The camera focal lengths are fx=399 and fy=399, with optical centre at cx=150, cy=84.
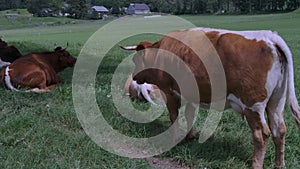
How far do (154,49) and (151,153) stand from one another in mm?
1396

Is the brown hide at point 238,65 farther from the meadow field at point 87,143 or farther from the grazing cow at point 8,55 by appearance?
the grazing cow at point 8,55

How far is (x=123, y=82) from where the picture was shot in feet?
26.4

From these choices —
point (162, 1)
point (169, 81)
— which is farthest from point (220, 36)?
point (162, 1)

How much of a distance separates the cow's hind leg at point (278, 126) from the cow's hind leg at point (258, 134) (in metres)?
0.19

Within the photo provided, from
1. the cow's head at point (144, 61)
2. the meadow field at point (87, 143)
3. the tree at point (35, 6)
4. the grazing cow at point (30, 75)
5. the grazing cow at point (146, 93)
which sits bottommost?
the meadow field at point (87, 143)

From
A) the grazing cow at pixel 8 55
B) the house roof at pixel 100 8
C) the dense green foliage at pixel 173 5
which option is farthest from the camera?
the house roof at pixel 100 8

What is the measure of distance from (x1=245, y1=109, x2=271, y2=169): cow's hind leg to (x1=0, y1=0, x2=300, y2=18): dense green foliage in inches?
2161

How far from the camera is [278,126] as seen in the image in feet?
13.9

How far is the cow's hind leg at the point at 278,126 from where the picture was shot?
4.21 metres

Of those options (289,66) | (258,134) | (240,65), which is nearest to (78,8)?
(240,65)

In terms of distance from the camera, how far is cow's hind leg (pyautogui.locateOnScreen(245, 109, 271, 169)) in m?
4.09

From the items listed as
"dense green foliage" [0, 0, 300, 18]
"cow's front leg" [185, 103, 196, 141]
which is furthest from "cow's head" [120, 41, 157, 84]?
"dense green foliage" [0, 0, 300, 18]

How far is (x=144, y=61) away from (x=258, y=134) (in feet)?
6.34

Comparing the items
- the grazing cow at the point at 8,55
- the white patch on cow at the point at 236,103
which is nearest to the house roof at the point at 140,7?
the grazing cow at the point at 8,55
